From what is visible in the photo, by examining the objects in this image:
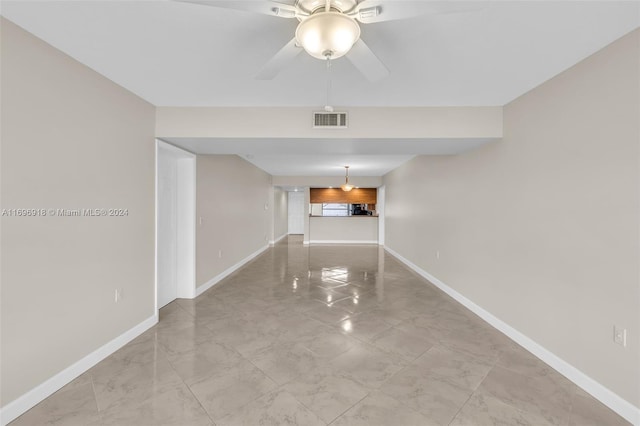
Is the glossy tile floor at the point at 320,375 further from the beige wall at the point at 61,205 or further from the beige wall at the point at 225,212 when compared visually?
the beige wall at the point at 225,212

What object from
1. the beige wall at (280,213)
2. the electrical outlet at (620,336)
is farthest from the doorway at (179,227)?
the beige wall at (280,213)

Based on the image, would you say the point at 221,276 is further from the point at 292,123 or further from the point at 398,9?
the point at 398,9

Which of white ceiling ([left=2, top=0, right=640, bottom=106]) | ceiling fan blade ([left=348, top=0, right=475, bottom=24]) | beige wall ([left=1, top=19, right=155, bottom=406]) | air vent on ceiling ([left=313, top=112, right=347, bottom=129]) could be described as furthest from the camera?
air vent on ceiling ([left=313, top=112, right=347, bottom=129])

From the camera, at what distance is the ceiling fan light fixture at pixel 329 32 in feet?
4.00

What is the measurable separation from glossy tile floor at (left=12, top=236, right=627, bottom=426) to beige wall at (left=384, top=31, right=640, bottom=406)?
36cm

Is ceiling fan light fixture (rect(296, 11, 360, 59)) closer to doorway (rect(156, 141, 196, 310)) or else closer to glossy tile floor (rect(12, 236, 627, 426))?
glossy tile floor (rect(12, 236, 627, 426))

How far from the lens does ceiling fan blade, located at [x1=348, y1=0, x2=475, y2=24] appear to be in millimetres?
1133

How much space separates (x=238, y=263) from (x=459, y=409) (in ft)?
15.9

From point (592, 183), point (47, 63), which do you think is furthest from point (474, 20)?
point (47, 63)

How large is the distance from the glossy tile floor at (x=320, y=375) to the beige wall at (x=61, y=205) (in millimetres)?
347

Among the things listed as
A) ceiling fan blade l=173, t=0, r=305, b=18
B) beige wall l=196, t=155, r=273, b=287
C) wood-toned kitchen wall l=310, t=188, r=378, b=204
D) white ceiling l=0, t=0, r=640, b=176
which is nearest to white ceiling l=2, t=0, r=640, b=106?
white ceiling l=0, t=0, r=640, b=176

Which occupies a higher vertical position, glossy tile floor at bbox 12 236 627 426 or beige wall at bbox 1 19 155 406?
beige wall at bbox 1 19 155 406

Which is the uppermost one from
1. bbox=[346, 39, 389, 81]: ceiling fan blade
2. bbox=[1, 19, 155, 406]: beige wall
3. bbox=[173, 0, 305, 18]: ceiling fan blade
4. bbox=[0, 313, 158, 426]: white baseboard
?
bbox=[173, 0, 305, 18]: ceiling fan blade

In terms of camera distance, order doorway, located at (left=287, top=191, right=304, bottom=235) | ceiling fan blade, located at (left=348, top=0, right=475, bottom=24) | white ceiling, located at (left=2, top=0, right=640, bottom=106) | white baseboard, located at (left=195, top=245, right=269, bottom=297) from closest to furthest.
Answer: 1. ceiling fan blade, located at (left=348, top=0, right=475, bottom=24)
2. white ceiling, located at (left=2, top=0, right=640, bottom=106)
3. white baseboard, located at (left=195, top=245, right=269, bottom=297)
4. doorway, located at (left=287, top=191, right=304, bottom=235)
